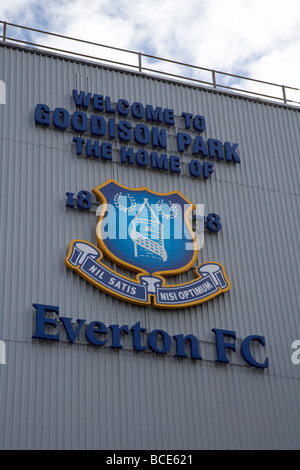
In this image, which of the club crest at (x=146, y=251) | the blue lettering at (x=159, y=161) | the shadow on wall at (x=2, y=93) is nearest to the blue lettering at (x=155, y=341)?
the club crest at (x=146, y=251)

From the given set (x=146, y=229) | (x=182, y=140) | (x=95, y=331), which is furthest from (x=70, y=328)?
(x=182, y=140)

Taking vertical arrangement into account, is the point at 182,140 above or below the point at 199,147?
above

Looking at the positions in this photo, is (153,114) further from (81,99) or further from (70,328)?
(70,328)

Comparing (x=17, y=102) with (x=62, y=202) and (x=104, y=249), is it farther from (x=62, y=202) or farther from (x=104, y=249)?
(x=104, y=249)

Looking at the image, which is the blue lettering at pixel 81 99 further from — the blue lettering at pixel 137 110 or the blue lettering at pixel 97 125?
the blue lettering at pixel 137 110

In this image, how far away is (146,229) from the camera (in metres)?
20.9

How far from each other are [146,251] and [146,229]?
660 mm

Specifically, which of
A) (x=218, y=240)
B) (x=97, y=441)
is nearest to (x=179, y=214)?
(x=218, y=240)

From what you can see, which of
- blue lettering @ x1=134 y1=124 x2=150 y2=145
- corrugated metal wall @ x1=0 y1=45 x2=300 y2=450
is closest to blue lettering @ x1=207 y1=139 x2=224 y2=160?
corrugated metal wall @ x1=0 y1=45 x2=300 y2=450

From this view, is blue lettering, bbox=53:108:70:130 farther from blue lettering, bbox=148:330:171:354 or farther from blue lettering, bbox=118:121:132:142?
blue lettering, bbox=148:330:171:354

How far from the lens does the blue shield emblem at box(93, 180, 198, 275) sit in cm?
2025

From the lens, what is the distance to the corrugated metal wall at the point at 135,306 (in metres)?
18.0
